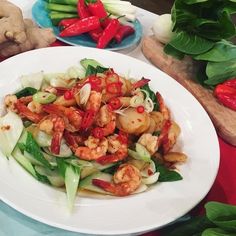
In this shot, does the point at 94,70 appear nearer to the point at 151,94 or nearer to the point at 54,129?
the point at 151,94

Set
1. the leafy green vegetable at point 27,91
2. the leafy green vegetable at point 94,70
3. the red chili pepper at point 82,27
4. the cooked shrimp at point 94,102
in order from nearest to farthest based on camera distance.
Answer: the cooked shrimp at point 94,102 < the leafy green vegetable at point 27,91 < the leafy green vegetable at point 94,70 < the red chili pepper at point 82,27

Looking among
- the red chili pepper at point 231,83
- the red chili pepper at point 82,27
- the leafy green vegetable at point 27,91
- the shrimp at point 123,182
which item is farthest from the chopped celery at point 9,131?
the red chili pepper at point 231,83

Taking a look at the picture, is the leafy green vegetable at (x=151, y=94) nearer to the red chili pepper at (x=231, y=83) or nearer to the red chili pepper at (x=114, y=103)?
the red chili pepper at (x=114, y=103)

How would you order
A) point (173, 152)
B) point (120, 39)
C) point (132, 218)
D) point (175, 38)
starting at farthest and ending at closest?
1. point (120, 39)
2. point (175, 38)
3. point (173, 152)
4. point (132, 218)

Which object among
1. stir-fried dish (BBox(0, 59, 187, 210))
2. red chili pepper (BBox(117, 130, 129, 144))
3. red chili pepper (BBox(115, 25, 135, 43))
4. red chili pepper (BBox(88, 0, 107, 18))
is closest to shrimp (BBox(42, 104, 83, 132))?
stir-fried dish (BBox(0, 59, 187, 210))

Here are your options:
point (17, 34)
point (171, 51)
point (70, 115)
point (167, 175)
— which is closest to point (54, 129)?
point (70, 115)

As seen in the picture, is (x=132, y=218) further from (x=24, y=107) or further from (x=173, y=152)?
(x=24, y=107)

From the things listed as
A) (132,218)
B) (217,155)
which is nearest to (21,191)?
(132,218)
